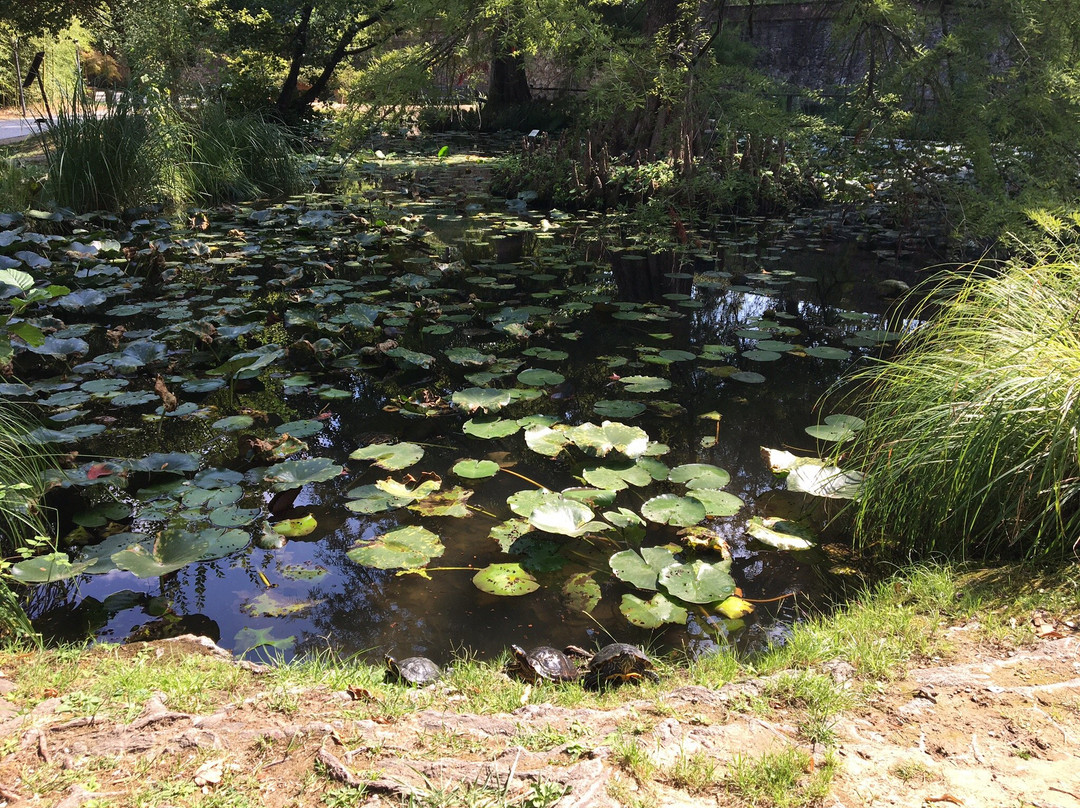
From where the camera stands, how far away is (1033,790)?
1641 mm

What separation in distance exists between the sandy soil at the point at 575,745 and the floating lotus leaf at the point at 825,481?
110 cm

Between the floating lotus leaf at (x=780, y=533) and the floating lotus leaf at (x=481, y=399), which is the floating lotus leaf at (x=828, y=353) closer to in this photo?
the floating lotus leaf at (x=780, y=533)

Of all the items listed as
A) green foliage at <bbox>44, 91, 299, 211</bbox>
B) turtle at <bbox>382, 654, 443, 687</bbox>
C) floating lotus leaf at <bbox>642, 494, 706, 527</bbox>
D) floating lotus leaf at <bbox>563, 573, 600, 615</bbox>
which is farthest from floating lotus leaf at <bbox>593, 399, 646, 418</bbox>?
green foliage at <bbox>44, 91, 299, 211</bbox>

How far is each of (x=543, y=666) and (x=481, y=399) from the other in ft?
6.65

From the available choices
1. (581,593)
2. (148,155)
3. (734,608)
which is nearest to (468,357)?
(581,593)

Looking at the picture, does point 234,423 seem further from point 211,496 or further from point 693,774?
point 693,774

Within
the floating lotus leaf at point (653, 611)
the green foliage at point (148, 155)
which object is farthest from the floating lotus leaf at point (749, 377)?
the green foliage at point (148, 155)

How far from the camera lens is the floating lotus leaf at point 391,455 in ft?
11.5

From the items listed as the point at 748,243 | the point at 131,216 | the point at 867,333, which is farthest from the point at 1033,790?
the point at 131,216

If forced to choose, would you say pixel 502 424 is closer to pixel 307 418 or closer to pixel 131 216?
pixel 307 418

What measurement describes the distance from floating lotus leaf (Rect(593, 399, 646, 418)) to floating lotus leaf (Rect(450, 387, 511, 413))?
53 cm

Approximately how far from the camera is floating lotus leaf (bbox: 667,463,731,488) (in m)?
3.35

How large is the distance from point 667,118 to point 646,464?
7671mm

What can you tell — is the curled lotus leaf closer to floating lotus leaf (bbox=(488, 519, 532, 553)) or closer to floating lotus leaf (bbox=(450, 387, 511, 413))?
floating lotus leaf (bbox=(488, 519, 532, 553))
